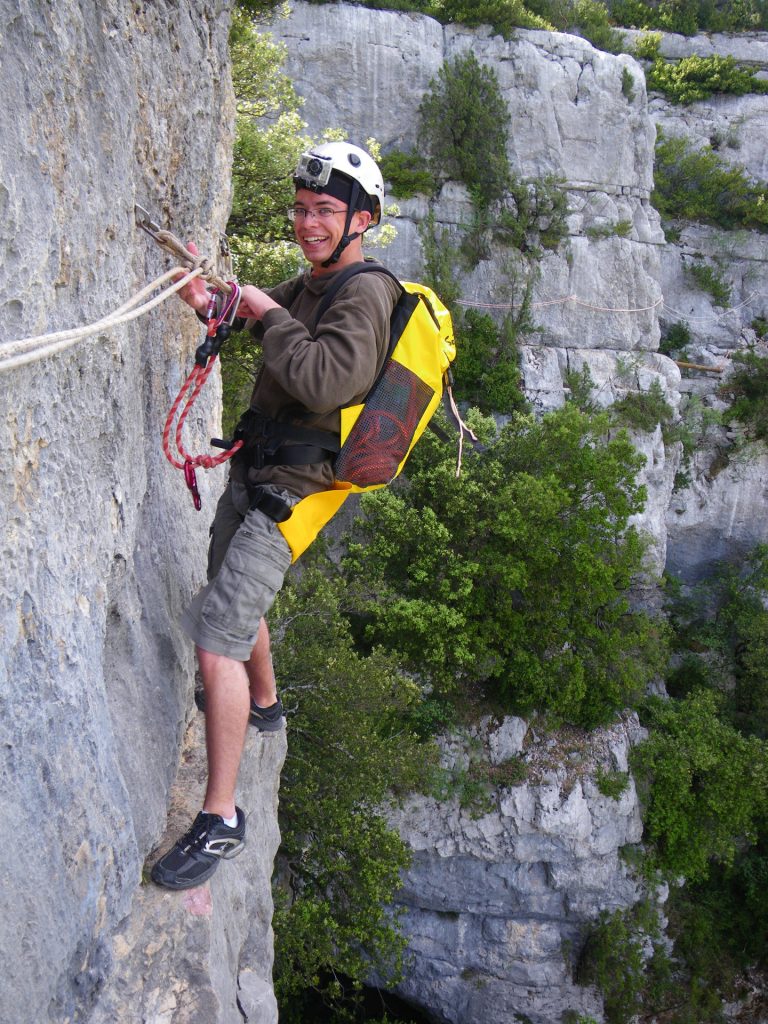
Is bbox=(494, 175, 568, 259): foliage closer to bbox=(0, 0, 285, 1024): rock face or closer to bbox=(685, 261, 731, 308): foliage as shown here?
bbox=(685, 261, 731, 308): foliage

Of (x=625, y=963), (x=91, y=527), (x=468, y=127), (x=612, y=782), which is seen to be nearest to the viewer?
(x=91, y=527)

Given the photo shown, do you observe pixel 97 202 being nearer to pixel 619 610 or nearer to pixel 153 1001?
pixel 153 1001

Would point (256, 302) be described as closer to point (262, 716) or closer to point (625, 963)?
point (262, 716)

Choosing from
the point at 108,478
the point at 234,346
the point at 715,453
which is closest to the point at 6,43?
the point at 108,478

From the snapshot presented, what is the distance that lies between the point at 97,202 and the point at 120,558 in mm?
1099

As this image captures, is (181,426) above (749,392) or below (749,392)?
above

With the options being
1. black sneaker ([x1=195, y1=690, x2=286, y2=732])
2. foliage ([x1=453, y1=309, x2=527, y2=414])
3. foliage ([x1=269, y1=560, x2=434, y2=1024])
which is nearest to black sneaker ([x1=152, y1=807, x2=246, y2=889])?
black sneaker ([x1=195, y1=690, x2=286, y2=732])

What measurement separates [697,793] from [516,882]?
12.5ft

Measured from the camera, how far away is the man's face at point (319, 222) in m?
2.81

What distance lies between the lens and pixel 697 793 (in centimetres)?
1424

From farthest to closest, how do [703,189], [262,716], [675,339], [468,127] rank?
1. [703,189]
2. [675,339]
3. [468,127]
4. [262,716]

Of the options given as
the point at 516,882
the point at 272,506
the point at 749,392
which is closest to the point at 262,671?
the point at 272,506

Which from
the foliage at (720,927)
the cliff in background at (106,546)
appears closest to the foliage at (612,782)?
the foliage at (720,927)

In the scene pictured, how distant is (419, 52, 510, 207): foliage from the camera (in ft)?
54.7
